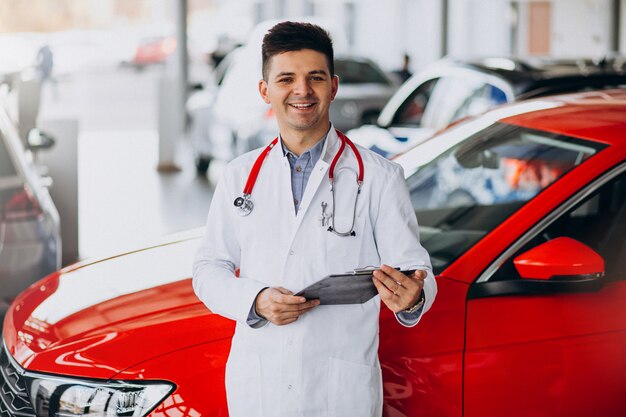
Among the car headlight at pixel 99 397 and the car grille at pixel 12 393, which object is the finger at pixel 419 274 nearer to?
the car headlight at pixel 99 397

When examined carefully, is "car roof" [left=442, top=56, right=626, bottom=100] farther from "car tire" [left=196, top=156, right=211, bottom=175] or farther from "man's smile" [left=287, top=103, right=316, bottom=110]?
"car tire" [left=196, top=156, right=211, bottom=175]

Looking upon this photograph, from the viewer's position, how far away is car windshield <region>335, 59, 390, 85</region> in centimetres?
1341

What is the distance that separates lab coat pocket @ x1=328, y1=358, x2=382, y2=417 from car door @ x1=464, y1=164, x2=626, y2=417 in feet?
1.71

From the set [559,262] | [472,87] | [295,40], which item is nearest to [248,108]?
[472,87]

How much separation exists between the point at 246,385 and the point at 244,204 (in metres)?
0.47

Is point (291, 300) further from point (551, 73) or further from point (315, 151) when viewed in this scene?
point (551, 73)

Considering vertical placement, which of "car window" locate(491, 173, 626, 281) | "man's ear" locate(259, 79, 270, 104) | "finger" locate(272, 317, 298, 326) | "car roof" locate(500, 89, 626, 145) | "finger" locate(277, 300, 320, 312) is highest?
"man's ear" locate(259, 79, 270, 104)

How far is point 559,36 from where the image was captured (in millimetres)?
27797

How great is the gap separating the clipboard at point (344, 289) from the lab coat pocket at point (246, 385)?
0.26 metres

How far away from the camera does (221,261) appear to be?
2.84 metres

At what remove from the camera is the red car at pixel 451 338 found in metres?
3.03

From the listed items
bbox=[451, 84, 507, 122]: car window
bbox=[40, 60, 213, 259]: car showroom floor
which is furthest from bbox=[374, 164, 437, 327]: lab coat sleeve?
bbox=[451, 84, 507, 122]: car window

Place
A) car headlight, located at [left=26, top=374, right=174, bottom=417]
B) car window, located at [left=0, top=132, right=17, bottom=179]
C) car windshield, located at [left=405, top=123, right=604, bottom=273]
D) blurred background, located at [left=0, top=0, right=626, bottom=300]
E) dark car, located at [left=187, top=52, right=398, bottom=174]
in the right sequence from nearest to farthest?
1. car headlight, located at [left=26, top=374, right=174, bottom=417]
2. car windshield, located at [left=405, top=123, right=604, bottom=273]
3. car window, located at [left=0, top=132, right=17, bottom=179]
4. blurred background, located at [left=0, top=0, right=626, bottom=300]
5. dark car, located at [left=187, top=52, right=398, bottom=174]

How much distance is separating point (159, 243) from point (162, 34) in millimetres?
34566
